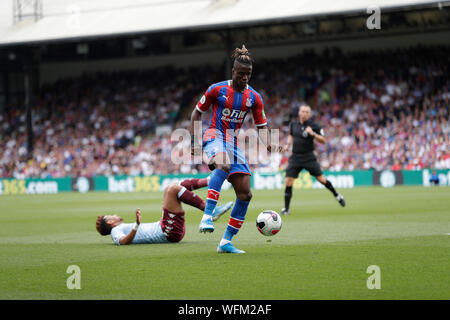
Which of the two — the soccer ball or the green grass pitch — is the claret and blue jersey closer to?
the soccer ball

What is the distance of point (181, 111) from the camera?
41969 millimetres

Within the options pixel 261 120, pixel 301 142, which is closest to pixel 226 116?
pixel 261 120

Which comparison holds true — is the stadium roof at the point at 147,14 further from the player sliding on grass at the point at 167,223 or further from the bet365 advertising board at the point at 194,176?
the player sliding on grass at the point at 167,223

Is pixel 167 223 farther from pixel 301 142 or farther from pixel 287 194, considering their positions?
pixel 301 142

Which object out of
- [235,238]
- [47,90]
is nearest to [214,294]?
[235,238]

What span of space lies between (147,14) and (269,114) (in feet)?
27.6

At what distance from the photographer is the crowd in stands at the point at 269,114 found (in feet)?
109

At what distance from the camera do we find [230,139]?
9.38 metres

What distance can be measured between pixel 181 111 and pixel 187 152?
611 centimetres

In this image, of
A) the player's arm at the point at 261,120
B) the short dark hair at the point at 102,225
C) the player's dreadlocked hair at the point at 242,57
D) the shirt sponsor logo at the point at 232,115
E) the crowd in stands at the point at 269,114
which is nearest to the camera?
the player's dreadlocked hair at the point at 242,57

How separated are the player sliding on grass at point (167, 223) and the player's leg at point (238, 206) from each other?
23.4 inches

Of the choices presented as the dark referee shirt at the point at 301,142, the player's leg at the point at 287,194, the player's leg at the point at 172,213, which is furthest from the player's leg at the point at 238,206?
the dark referee shirt at the point at 301,142

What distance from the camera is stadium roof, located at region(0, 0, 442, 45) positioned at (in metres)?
32.2

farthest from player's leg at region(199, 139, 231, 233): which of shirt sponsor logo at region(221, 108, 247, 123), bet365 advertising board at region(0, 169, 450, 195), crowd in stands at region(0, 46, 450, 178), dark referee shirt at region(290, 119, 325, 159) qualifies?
crowd in stands at region(0, 46, 450, 178)
